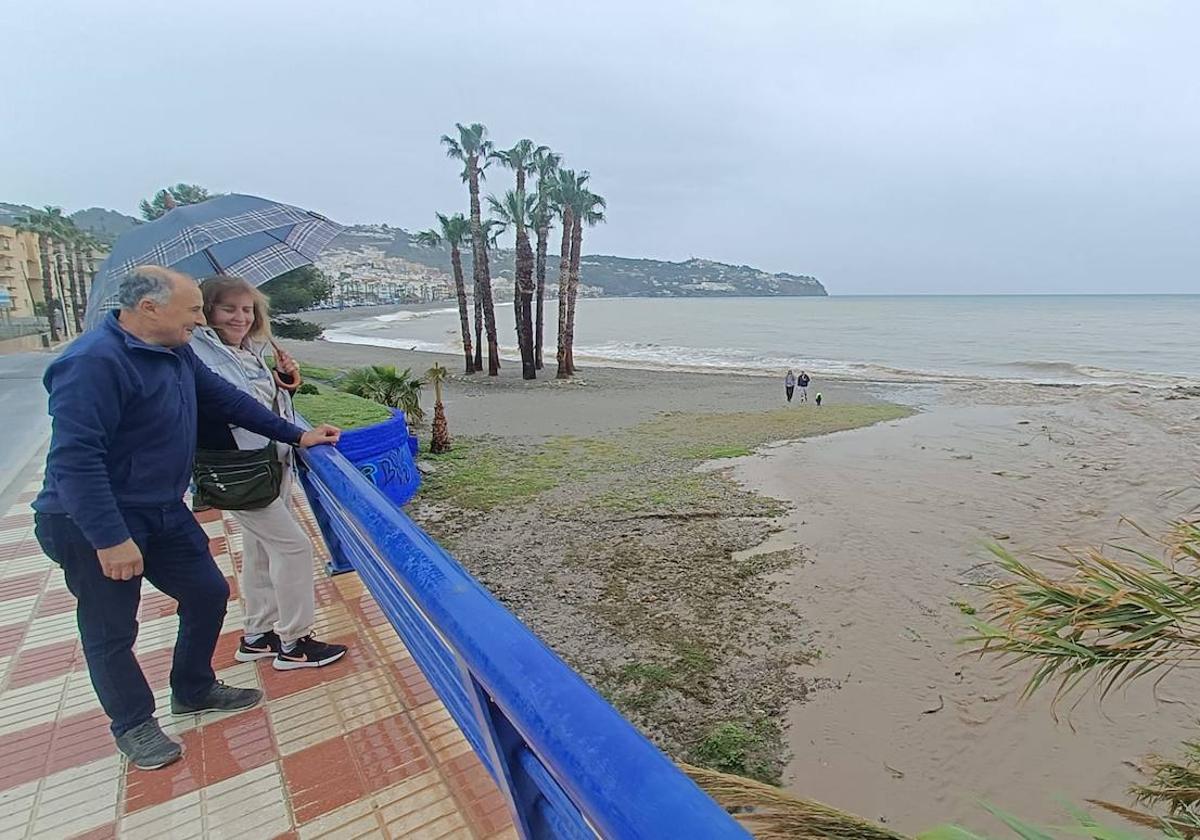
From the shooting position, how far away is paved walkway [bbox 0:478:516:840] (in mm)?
1964

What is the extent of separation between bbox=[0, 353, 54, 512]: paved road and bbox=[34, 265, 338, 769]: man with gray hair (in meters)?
4.45

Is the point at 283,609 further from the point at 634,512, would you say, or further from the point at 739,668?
the point at 634,512

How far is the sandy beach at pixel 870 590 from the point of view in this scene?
4156 millimetres

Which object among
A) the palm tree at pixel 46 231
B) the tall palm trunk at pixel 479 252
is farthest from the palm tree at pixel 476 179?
the palm tree at pixel 46 231

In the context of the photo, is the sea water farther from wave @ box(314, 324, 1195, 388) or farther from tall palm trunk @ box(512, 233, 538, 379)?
tall palm trunk @ box(512, 233, 538, 379)

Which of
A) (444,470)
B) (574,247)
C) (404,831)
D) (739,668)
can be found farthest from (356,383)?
(574,247)

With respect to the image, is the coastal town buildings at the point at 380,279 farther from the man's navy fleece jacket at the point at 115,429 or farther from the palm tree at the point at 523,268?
the man's navy fleece jacket at the point at 115,429

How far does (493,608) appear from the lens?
1.20 metres

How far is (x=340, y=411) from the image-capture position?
640cm

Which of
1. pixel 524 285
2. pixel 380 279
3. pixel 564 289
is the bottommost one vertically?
pixel 564 289

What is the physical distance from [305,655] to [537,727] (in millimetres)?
2262

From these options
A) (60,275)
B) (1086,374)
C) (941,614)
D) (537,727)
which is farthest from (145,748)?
(60,275)

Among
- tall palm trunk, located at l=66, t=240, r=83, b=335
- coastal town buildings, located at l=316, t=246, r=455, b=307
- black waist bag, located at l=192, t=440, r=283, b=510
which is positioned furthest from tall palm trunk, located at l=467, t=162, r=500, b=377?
coastal town buildings, located at l=316, t=246, r=455, b=307

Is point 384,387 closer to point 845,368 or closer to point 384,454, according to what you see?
point 384,454
